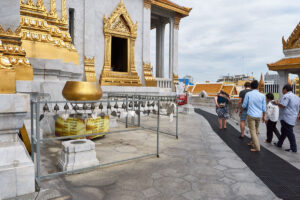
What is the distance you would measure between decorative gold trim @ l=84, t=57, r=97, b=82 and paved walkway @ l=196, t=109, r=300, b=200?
23.4 feet


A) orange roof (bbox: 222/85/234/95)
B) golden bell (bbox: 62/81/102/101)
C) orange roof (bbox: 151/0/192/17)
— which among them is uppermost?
orange roof (bbox: 151/0/192/17)

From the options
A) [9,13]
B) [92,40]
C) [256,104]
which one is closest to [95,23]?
[92,40]

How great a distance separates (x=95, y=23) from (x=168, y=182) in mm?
9593

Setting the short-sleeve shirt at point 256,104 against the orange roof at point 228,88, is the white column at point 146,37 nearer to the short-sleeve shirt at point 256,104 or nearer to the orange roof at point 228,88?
the short-sleeve shirt at point 256,104

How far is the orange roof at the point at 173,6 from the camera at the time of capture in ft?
42.2

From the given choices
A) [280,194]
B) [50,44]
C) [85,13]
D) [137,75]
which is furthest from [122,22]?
[280,194]

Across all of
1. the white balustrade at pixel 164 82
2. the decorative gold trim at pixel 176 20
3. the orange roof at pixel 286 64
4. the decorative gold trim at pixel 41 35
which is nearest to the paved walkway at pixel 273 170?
the decorative gold trim at pixel 41 35

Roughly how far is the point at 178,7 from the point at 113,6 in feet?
16.2

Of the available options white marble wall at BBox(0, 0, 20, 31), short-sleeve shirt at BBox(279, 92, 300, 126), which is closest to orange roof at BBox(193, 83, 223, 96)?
short-sleeve shirt at BBox(279, 92, 300, 126)

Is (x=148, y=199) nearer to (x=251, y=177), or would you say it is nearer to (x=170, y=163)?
(x=170, y=163)

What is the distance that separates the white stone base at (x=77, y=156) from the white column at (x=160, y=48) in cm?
1193

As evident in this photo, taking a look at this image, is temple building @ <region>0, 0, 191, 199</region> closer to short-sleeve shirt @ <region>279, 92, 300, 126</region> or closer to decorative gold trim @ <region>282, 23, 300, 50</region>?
short-sleeve shirt @ <region>279, 92, 300, 126</region>

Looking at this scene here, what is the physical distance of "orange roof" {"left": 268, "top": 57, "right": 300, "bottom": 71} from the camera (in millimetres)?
10756

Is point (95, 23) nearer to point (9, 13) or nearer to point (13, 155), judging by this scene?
point (9, 13)
